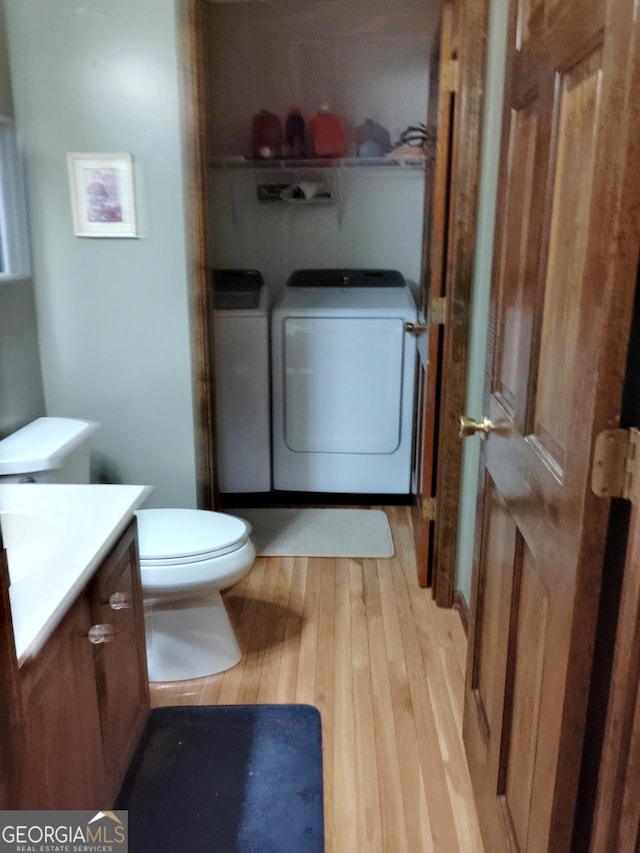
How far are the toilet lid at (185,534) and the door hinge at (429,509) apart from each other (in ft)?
2.25

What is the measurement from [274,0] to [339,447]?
6.59 ft

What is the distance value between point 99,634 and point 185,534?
75 cm

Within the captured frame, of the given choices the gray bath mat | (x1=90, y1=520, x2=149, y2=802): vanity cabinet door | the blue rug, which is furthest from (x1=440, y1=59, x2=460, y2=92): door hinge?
the blue rug

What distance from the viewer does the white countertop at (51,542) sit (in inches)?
40.7

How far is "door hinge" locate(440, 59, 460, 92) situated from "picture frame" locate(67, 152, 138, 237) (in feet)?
3.37

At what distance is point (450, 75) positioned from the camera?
6.95ft

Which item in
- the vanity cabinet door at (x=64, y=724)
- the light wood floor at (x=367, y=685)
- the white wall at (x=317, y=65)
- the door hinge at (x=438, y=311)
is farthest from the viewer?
the white wall at (x=317, y=65)

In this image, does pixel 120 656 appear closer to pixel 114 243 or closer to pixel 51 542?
pixel 51 542

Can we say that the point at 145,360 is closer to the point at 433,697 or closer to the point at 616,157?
the point at 433,697

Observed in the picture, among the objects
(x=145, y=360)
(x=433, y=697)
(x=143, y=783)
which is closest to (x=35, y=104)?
(x=145, y=360)

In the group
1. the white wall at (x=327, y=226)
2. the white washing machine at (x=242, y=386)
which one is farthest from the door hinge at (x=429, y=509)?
the white wall at (x=327, y=226)

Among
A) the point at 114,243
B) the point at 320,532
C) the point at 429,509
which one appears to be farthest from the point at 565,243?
the point at 320,532

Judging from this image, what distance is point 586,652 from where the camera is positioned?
2.86 ft

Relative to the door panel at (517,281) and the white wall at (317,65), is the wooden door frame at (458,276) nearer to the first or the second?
the door panel at (517,281)
